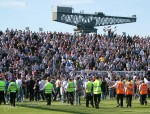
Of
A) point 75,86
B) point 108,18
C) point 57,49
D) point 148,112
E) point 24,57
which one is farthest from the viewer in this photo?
point 108,18

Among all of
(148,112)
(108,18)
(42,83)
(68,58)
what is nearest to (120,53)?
(68,58)

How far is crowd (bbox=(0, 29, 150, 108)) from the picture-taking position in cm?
4453

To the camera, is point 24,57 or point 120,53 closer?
point 24,57

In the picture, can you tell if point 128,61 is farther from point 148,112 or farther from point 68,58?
point 148,112

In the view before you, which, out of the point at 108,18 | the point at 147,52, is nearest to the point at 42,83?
the point at 147,52

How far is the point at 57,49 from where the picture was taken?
173 ft

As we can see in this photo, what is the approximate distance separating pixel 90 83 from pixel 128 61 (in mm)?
19823

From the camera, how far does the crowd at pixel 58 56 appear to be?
146 feet

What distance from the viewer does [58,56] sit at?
51.2 meters

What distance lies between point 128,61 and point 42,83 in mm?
14783

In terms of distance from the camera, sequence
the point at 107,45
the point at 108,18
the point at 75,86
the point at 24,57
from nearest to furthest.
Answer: the point at 75,86 → the point at 24,57 → the point at 107,45 → the point at 108,18

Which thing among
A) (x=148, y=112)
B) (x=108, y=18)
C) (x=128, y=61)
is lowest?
(x=148, y=112)

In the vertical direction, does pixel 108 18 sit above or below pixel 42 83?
above

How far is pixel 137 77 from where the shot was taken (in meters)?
49.1
